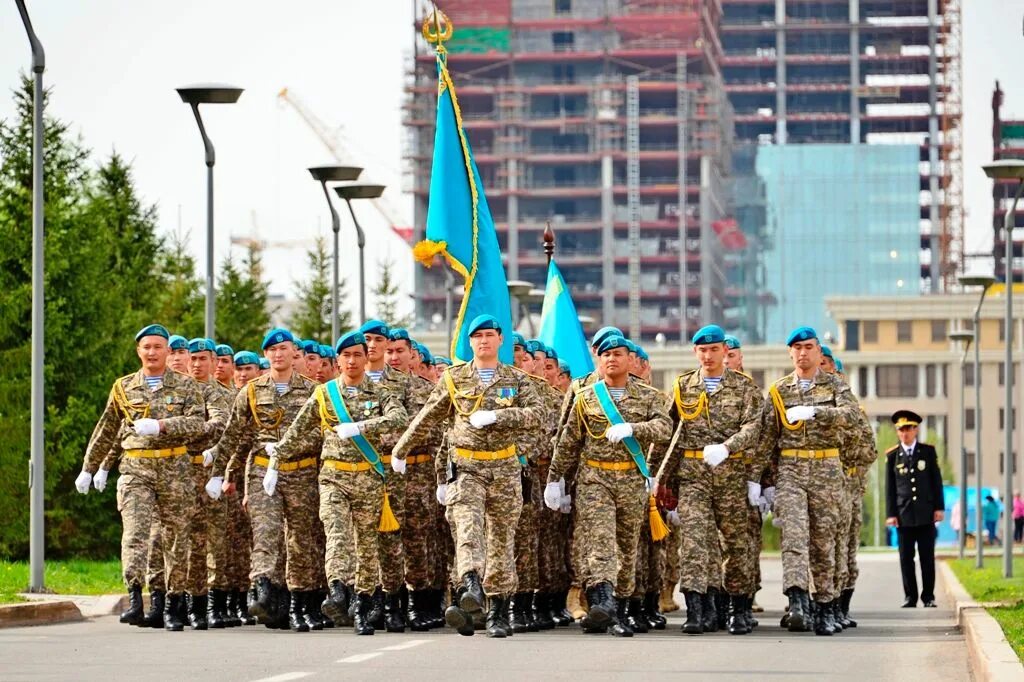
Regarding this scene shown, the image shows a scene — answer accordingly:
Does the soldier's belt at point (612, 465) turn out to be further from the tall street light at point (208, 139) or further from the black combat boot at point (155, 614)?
the tall street light at point (208, 139)

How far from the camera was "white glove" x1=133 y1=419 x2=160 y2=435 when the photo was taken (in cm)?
1667

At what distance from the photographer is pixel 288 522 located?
1692cm

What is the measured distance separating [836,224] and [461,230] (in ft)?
562

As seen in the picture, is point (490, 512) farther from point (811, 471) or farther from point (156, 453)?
point (156, 453)

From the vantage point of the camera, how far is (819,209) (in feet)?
622

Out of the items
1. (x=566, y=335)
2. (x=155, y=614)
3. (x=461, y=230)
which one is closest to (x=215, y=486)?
(x=155, y=614)

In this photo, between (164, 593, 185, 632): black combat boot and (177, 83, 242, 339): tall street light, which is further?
(177, 83, 242, 339): tall street light

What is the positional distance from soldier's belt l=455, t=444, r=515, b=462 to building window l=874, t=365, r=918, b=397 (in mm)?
122107

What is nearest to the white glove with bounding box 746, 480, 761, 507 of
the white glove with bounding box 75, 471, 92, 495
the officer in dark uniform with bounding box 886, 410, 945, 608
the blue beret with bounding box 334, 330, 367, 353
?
the blue beret with bounding box 334, 330, 367, 353

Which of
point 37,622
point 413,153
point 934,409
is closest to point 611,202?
point 413,153

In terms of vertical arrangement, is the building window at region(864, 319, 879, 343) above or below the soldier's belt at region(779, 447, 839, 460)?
above

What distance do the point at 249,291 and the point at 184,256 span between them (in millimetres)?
3413

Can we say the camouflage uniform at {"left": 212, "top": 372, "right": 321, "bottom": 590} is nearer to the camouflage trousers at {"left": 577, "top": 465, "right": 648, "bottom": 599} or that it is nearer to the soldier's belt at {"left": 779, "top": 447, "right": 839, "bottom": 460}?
the camouflage trousers at {"left": 577, "top": 465, "right": 648, "bottom": 599}

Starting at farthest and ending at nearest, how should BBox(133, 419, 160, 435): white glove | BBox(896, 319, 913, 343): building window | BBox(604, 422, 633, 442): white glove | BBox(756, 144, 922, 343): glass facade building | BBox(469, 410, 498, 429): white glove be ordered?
BBox(756, 144, 922, 343): glass facade building
BBox(896, 319, 913, 343): building window
BBox(133, 419, 160, 435): white glove
BBox(604, 422, 633, 442): white glove
BBox(469, 410, 498, 429): white glove
